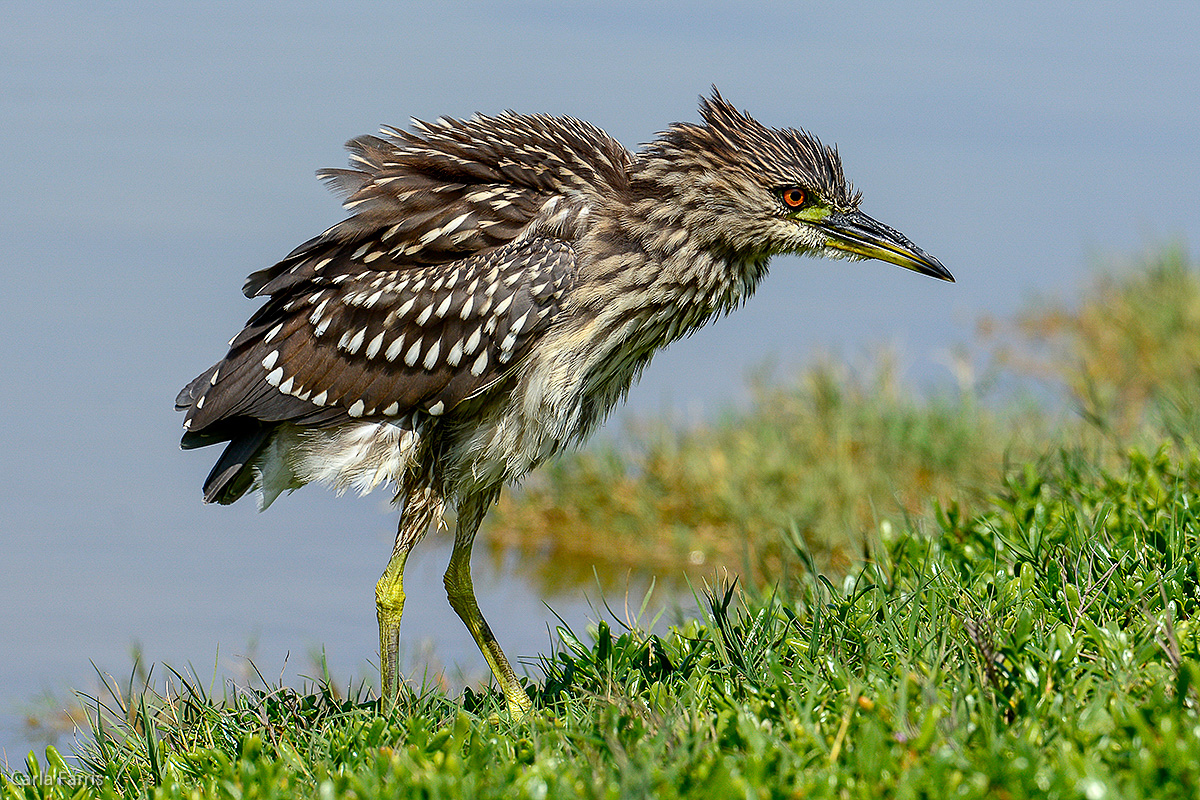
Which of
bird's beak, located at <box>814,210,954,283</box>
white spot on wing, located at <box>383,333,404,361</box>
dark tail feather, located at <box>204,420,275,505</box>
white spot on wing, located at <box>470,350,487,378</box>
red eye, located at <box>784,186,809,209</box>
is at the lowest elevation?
dark tail feather, located at <box>204,420,275,505</box>

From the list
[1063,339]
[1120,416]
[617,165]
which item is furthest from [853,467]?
[1063,339]

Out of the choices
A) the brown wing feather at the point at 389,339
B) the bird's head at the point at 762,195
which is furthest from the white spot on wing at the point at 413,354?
the bird's head at the point at 762,195

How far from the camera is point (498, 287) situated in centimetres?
515

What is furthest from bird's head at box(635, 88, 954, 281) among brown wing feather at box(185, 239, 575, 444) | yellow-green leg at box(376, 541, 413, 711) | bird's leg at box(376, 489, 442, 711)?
yellow-green leg at box(376, 541, 413, 711)

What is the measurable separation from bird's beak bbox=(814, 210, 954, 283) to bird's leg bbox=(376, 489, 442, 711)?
1.83 metres

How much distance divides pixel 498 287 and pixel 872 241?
143 cm

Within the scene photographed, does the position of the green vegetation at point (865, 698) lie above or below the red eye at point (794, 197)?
below

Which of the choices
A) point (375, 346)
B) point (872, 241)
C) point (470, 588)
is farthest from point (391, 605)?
point (872, 241)

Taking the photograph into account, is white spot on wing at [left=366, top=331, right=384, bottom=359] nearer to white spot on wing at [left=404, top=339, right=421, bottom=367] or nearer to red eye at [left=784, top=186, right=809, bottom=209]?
white spot on wing at [left=404, top=339, right=421, bottom=367]

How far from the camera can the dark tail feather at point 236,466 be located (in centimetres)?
576

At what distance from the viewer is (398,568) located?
5.64 metres

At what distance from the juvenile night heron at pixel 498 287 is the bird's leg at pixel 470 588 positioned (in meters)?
0.02

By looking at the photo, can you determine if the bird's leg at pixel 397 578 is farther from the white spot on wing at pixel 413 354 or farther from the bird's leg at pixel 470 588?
the white spot on wing at pixel 413 354

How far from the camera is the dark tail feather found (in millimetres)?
5762
